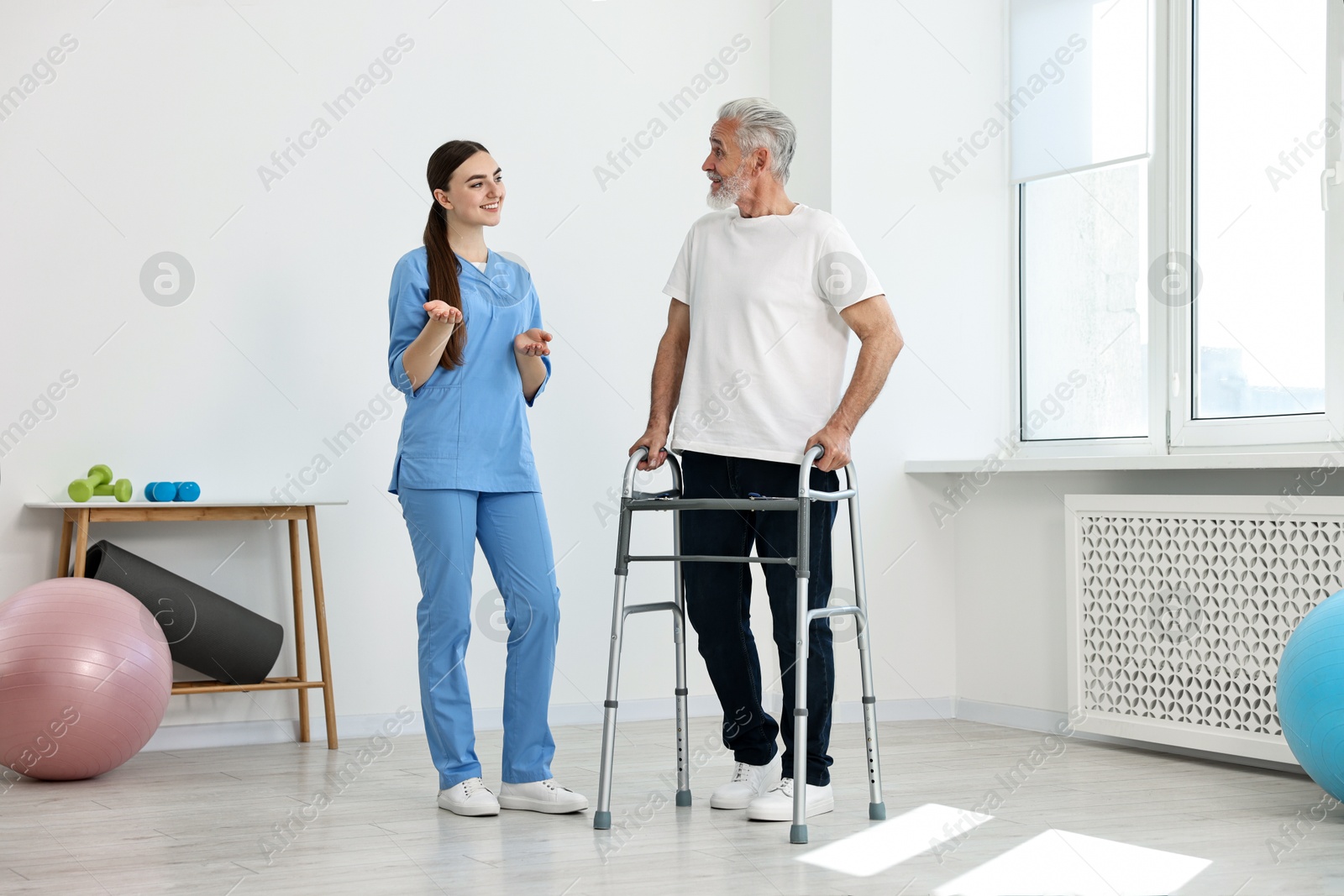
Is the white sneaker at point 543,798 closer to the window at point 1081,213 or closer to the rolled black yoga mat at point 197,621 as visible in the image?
the rolled black yoga mat at point 197,621

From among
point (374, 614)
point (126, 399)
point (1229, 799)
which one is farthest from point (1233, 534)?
point (126, 399)

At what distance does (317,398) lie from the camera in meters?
3.98

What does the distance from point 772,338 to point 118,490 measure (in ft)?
6.30

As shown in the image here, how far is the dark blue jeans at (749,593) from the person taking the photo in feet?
9.04

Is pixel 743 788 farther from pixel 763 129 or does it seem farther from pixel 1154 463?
pixel 1154 463

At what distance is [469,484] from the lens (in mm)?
2844

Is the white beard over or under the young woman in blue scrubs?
over

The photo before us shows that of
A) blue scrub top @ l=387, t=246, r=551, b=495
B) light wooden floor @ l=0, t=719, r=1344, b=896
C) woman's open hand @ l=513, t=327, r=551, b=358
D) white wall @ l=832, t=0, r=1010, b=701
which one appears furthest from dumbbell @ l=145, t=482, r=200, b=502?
white wall @ l=832, t=0, r=1010, b=701

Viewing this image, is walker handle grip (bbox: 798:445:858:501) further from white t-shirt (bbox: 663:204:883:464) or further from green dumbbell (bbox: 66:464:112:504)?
green dumbbell (bbox: 66:464:112:504)

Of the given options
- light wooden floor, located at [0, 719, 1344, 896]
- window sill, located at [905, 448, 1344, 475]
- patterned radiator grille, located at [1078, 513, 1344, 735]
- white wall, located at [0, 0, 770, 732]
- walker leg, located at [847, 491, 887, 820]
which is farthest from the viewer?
white wall, located at [0, 0, 770, 732]

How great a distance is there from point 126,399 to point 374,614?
96 cm

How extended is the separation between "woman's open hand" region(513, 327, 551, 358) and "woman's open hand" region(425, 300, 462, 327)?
0.20 meters

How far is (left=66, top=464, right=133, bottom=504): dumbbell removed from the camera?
3553 mm

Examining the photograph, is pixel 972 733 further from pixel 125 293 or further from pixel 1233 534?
pixel 125 293
